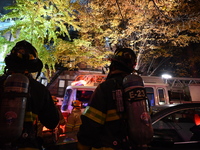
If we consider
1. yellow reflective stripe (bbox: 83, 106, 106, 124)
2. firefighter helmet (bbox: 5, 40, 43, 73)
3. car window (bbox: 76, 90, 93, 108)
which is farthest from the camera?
car window (bbox: 76, 90, 93, 108)

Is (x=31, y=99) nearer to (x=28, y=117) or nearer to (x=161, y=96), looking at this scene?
(x=28, y=117)

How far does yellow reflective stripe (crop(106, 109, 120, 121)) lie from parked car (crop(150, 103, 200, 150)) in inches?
45.3

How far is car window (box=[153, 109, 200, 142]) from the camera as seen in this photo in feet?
7.55

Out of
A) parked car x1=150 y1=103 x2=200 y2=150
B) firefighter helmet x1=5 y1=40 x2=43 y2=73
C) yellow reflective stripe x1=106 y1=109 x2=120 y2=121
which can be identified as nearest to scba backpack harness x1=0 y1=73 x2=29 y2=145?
firefighter helmet x1=5 y1=40 x2=43 y2=73

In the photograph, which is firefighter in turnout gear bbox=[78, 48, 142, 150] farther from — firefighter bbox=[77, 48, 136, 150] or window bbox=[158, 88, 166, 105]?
window bbox=[158, 88, 166, 105]

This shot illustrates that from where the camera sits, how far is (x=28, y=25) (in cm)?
401

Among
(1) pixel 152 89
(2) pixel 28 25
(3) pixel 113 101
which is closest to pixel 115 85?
(3) pixel 113 101

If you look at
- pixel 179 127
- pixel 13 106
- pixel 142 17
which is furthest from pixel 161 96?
pixel 13 106

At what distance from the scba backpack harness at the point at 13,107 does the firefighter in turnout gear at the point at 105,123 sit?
1.93ft

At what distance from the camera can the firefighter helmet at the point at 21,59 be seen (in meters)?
1.54

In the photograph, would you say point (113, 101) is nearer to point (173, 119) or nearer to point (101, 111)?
point (101, 111)

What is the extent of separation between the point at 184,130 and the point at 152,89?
5.57m

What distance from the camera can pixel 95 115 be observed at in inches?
56.1

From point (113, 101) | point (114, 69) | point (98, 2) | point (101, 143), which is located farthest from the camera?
point (98, 2)
